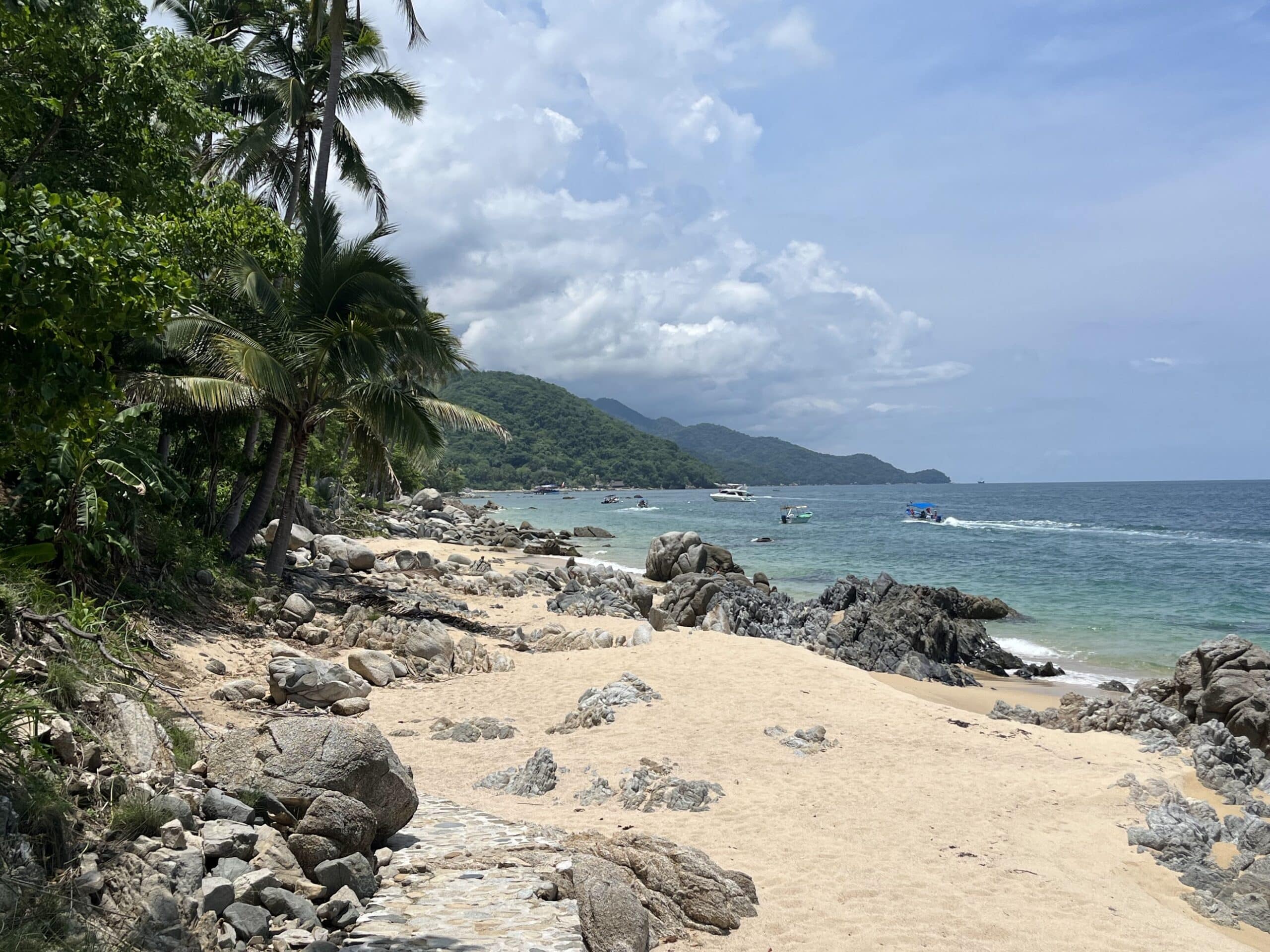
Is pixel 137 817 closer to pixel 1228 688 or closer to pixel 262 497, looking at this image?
pixel 262 497

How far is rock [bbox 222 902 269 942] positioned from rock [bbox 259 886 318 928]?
0.15 metres

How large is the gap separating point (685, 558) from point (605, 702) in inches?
625

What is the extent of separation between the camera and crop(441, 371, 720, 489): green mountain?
13300 centimetres

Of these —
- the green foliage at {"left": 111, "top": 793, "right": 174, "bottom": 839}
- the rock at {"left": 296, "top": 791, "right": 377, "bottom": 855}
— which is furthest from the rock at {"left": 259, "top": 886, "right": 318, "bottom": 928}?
the green foliage at {"left": 111, "top": 793, "right": 174, "bottom": 839}

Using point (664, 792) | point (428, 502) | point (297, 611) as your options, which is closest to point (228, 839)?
point (664, 792)

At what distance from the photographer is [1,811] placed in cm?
336

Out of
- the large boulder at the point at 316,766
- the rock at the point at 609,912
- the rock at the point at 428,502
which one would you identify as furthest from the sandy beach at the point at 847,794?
the rock at the point at 428,502

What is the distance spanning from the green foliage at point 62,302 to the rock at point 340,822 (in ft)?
8.06

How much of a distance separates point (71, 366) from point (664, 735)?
7.18m

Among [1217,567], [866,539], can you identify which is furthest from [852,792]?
[866,539]

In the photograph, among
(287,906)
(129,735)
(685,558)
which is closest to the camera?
(287,906)

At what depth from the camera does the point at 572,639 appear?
13.6 metres

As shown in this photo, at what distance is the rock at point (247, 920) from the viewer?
12.1 ft

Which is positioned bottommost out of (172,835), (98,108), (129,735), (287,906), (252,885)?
(287,906)
